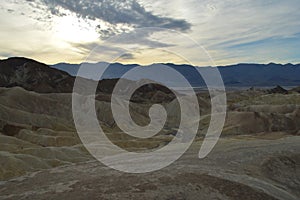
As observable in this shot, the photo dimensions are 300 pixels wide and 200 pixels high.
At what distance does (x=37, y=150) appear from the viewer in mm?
43062

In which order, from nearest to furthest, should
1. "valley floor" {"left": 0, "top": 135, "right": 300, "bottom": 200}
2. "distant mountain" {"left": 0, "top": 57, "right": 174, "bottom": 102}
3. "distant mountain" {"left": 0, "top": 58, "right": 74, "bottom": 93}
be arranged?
A: "valley floor" {"left": 0, "top": 135, "right": 300, "bottom": 200}, "distant mountain" {"left": 0, "top": 57, "right": 174, "bottom": 102}, "distant mountain" {"left": 0, "top": 58, "right": 74, "bottom": 93}

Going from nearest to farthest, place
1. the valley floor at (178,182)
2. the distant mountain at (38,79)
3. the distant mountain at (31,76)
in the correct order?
the valley floor at (178,182) → the distant mountain at (38,79) → the distant mountain at (31,76)

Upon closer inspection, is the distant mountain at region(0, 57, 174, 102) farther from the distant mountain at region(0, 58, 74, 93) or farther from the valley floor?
the valley floor

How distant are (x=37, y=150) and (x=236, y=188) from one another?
34.5 m

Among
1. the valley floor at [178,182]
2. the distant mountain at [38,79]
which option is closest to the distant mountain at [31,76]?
the distant mountain at [38,79]

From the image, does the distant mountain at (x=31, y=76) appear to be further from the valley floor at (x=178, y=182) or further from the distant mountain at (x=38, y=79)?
the valley floor at (x=178, y=182)

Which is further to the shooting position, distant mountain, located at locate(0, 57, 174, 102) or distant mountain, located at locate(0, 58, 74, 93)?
distant mountain, located at locate(0, 58, 74, 93)

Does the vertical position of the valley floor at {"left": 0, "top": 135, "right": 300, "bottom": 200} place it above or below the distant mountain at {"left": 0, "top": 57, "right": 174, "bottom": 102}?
below

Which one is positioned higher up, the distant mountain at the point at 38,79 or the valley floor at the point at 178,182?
the distant mountain at the point at 38,79

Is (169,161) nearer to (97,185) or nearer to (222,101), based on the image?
(97,185)

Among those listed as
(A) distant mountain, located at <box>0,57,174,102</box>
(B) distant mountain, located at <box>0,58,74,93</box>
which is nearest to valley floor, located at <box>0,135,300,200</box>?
(A) distant mountain, located at <box>0,57,174,102</box>

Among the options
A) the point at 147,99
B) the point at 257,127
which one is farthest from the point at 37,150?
the point at 147,99

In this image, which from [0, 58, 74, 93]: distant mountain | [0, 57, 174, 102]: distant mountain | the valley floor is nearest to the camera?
the valley floor

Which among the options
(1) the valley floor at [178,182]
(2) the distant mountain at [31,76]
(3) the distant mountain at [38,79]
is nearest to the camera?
(1) the valley floor at [178,182]
